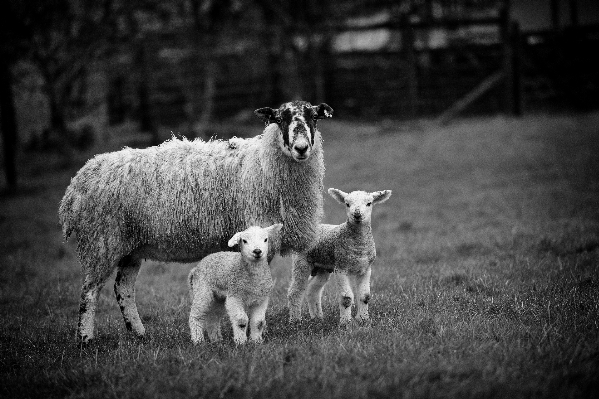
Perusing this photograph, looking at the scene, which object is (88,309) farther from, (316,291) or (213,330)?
(316,291)

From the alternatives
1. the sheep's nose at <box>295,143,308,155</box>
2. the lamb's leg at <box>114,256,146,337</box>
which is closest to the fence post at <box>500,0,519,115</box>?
the sheep's nose at <box>295,143,308,155</box>

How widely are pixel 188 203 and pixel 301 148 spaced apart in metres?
1.26

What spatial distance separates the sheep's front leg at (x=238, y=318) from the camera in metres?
5.54

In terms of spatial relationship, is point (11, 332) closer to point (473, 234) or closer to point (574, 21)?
point (473, 234)

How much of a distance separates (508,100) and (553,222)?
10104mm

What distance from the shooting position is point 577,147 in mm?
15969

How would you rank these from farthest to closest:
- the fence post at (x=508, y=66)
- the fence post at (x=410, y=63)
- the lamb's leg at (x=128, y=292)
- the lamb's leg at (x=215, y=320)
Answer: the fence post at (x=410, y=63) → the fence post at (x=508, y=66) → the lamb's leg at (x=128, y=292) → the lamb's leg at (x=215, y=320)

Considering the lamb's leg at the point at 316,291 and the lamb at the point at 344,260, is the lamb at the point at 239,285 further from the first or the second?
the lamb's leg at the point at 316,291

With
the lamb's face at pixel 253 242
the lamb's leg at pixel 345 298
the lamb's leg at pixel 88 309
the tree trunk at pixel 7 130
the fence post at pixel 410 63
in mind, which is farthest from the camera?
the fence post at pixel 410 63

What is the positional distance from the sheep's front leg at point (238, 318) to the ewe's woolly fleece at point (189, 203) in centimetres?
88

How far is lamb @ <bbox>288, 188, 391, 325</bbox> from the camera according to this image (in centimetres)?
620

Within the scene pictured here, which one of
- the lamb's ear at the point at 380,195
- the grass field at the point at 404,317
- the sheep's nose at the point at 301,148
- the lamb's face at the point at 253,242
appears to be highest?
the sheep's nose at the point at 301,148

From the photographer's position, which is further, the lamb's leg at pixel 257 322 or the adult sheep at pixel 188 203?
the adult sheep at pixel 188 203

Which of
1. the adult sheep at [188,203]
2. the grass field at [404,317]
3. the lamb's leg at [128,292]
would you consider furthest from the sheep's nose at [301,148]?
the lamb's leg at [128,292]
